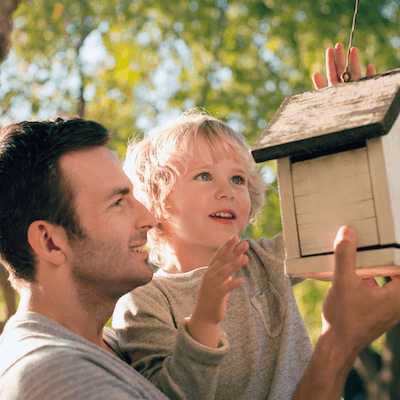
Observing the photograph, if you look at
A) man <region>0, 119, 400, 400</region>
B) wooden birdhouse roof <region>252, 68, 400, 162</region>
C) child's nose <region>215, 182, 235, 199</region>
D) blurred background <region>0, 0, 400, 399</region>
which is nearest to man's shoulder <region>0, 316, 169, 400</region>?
man <region>0, 119, 400, 400</region>

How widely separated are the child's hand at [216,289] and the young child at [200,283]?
3 centimetres

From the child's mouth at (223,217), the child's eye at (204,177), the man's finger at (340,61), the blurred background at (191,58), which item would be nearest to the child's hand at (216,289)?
the child's mouth at (223,217)

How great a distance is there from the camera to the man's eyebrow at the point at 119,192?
5.84 feet

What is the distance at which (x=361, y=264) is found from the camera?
1346mm

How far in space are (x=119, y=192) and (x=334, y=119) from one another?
0.90 metres

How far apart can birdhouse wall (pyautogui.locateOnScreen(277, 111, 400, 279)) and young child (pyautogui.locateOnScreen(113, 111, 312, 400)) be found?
0.40m

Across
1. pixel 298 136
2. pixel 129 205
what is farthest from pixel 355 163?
pixel 129 205

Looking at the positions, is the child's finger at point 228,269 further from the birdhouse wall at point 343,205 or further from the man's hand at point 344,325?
the man's hand at point 344,325

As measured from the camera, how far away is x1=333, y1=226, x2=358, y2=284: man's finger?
1295 mm

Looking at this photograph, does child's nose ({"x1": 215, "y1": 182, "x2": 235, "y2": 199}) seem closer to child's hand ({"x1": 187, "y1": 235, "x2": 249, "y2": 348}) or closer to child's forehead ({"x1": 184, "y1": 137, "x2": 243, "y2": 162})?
child's forehead ({"x1": 184, "y1": 137, "x2": 243, "y2": 162})

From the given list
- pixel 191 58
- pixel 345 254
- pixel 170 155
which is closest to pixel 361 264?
pixel 345 254

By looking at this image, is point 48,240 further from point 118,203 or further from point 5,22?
point 5,22

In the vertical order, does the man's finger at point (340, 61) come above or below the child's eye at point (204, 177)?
above

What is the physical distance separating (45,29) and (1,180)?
796cm
